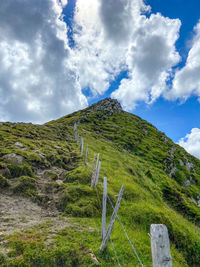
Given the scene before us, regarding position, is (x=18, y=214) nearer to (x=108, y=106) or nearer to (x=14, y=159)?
(x=14, y=159)

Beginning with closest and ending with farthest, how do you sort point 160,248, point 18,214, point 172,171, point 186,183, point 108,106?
point 160,248
point 18,214
point 186,183
point 172,171
point 108,106

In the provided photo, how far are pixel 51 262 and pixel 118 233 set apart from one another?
152 inches

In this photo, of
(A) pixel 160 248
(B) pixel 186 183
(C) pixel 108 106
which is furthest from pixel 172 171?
(C) pixel 108 106

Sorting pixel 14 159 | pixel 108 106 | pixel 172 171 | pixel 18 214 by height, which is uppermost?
pixel 108 106

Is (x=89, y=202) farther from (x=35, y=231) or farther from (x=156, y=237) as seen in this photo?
(x=156, y=237)

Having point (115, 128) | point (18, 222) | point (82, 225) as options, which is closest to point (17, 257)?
point (18, 222)

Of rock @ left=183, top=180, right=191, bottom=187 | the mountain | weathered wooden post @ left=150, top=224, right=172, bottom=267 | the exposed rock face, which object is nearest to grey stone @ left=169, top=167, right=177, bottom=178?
rock @ left=183, top=180, right=191, bottom=187

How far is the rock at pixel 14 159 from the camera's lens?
14.1m

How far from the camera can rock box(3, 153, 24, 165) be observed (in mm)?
14070

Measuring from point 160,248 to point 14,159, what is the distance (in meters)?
14.1

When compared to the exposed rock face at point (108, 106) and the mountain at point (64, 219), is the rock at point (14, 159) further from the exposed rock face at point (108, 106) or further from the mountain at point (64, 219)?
the exposed rock face at point (108, 106)

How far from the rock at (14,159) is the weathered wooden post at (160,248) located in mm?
13566

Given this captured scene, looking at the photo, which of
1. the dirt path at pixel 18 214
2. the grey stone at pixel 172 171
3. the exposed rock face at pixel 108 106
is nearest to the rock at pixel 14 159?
the dirt path at pixel 18 214

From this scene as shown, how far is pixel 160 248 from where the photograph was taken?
324cm
